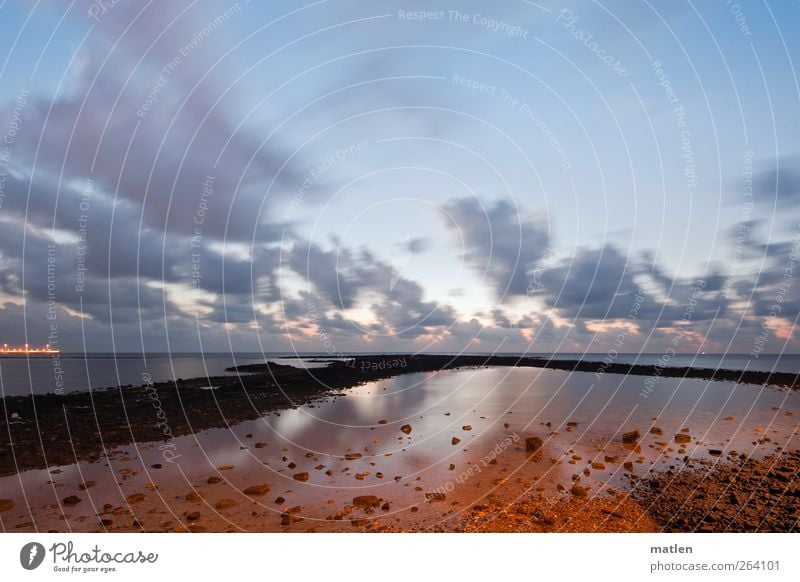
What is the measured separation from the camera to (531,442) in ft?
53.4

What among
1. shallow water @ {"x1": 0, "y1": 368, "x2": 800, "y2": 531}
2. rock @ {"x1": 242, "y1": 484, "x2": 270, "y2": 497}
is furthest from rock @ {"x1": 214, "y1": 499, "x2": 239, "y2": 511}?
rock @ {"x1": 242, "y1": 484, "x2": 270, "y2": 497}

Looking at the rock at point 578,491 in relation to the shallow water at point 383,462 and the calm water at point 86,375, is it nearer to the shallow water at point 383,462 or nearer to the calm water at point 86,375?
the shallow water at point 383,462

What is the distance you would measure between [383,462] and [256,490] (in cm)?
467

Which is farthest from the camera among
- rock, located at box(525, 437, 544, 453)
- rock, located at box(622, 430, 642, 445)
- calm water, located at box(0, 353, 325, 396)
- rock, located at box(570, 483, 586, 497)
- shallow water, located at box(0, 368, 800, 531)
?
calm water, located at box(0, 353, 325, 396)

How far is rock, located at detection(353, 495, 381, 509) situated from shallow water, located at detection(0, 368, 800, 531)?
0.26m

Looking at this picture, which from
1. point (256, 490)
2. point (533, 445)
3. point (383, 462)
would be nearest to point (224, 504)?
point (256, 490)

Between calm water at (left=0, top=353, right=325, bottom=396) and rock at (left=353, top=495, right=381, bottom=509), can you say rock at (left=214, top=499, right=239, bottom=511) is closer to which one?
rock at (left=353, top=495, right=381, bottom=509)

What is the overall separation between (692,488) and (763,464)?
5.09m

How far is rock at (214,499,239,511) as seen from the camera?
1044cm

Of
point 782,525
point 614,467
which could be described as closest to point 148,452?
point 614,467

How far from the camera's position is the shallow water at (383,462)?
10.1 meters

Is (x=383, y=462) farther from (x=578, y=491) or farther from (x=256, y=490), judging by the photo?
(x=578, y=491)

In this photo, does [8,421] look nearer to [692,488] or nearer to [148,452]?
[148,452]

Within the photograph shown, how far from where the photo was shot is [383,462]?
14.6 meters
